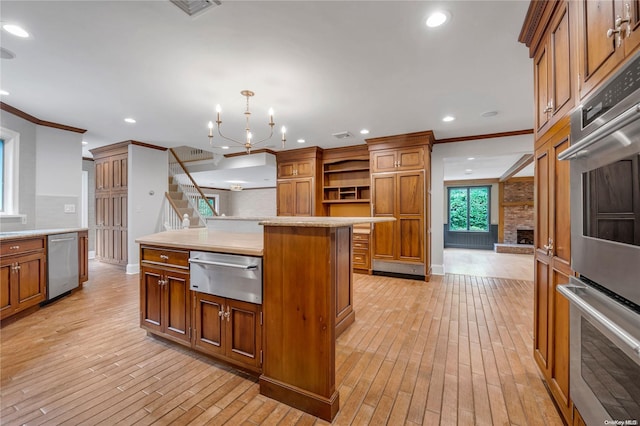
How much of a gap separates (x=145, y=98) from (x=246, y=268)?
2779mm

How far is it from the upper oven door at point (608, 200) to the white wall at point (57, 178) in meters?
5.90

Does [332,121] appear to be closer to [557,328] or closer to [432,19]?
[432,19]

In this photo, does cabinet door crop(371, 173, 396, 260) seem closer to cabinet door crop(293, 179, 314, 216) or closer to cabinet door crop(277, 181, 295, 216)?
cabinet door crop(293, 179, 314, 216)

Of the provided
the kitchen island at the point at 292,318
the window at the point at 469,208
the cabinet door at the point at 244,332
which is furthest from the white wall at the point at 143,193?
the window at the point at 469,208

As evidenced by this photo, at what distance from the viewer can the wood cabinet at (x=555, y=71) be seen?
141cm

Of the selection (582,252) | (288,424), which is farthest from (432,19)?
(288,424)

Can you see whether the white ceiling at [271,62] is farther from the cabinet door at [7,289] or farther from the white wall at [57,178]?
the cabinet door at [7,289]

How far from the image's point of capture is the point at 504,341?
Answer: 249cm

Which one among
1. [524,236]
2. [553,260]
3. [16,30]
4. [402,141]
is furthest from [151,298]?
[524,236]

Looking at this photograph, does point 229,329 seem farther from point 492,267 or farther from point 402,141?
point 492,267

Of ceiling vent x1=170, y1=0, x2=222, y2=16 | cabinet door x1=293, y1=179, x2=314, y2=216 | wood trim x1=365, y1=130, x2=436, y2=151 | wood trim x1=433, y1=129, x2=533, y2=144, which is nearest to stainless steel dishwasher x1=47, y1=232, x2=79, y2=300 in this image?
ceiling vent x1=170, y1=0, x2=222, y2=16

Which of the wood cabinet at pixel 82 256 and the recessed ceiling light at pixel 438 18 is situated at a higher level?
the recessed ceiling light at pixel 438 18

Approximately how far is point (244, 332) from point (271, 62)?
2.27m

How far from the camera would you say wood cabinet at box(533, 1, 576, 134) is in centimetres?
141
